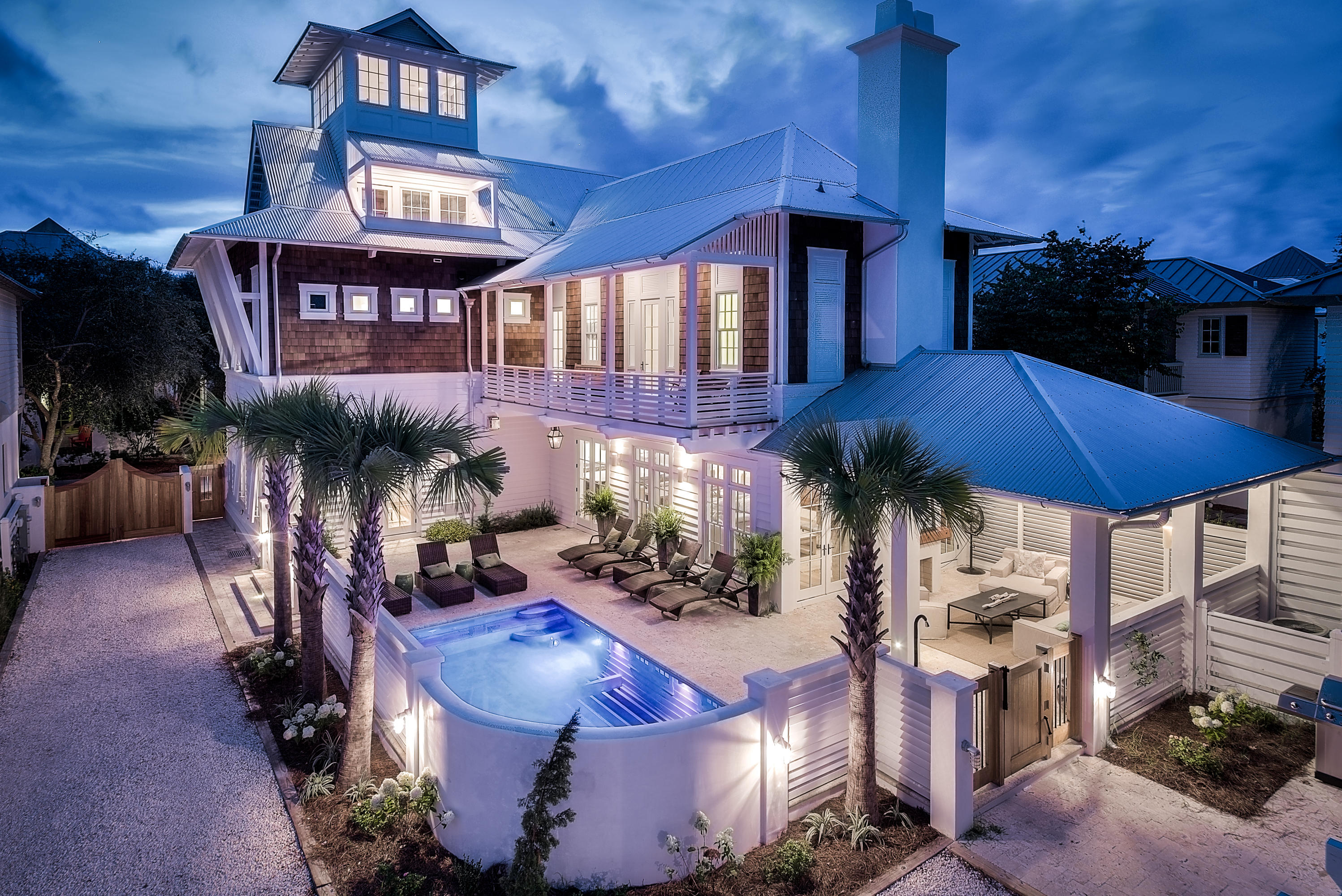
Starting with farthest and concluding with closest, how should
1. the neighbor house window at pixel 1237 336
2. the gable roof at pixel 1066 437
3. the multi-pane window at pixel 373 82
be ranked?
the neighbor house window at pixel 1237 336 < the multi-pane window at pixel 373 82 < the gable roof at pixel 1066 437

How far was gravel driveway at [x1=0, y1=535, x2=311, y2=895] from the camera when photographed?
6.62m

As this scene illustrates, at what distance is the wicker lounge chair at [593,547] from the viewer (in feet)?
51.0

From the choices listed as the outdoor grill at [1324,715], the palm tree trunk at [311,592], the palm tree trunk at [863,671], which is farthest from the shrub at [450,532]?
the outdoor grill at [1324,715]

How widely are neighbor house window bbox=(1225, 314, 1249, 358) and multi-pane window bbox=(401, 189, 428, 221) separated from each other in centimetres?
2363

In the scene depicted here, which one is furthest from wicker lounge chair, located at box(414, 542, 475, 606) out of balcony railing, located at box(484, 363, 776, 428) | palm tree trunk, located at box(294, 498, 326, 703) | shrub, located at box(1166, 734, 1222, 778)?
shrub, located at box(1166, 734, 1222, 778)

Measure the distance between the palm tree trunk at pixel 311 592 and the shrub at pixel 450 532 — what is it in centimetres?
810

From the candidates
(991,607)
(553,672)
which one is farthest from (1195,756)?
(553,672)

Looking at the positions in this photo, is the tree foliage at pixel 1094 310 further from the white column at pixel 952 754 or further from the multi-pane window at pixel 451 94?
the multi-pane window at pixel 451 94

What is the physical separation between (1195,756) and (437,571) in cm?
1173

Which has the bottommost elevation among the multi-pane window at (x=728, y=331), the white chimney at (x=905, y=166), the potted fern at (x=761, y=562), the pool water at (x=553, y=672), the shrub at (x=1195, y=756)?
the pool water at (x=553, y=672)

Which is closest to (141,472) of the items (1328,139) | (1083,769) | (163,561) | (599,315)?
(163,561)

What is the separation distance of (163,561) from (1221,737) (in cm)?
1939

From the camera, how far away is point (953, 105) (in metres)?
181

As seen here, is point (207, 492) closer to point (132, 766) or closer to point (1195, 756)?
point (132, 766)
